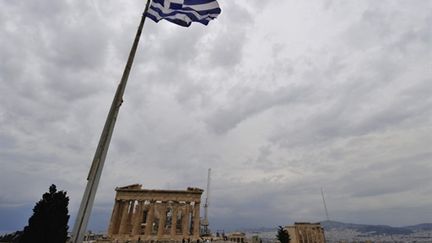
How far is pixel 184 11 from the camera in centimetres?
934

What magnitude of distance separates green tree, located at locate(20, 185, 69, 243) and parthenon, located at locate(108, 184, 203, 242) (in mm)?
35341

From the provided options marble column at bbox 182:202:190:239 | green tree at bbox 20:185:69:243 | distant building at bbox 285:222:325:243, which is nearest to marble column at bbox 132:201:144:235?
marble column at bbox 182:202:190:239

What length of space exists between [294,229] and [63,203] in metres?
56.7

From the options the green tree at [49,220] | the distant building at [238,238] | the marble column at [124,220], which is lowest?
the green tree at [49,220]

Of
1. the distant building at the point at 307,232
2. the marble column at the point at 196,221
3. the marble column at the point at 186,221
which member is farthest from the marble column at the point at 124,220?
the distant building at the point at 307,232

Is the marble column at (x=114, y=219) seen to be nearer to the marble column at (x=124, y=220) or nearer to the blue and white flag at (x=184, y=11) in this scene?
the marble column at (x=124, y=220)

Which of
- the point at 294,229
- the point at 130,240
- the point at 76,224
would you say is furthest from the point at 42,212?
the point at 294,229

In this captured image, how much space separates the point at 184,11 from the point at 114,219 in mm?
42819

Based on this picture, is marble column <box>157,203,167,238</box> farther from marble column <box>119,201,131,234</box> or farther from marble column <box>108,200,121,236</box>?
marble column <box>108,200,121,236</box>

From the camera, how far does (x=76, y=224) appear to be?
261 inches

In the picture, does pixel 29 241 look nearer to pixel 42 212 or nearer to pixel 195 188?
pixel 42 212

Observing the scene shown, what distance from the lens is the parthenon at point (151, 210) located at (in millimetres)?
43594

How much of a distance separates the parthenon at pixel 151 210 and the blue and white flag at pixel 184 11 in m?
39.9

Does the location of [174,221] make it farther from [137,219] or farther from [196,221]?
[137,219]
